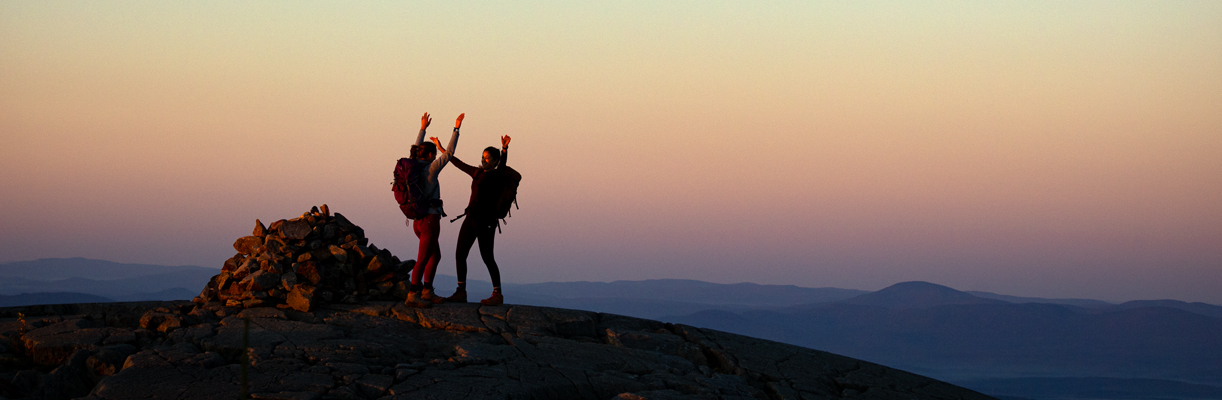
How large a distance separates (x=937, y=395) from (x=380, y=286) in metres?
7.58

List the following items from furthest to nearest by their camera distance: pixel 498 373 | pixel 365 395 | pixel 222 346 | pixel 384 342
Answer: pixel 384 342 < pixel 222 346 < pixel 498 373 < pixel 365 395

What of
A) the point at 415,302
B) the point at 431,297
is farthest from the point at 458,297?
the point at 415,302

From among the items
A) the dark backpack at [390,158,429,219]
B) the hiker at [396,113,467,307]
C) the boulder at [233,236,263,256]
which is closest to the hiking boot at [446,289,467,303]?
the hiker at [396,113,467,307]

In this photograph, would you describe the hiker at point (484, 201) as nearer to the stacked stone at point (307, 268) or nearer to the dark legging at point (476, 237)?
the dark legging at point (476, 237)

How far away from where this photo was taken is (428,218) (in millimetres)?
10469

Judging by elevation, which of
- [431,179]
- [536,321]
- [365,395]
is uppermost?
[431,179]

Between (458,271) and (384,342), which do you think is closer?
(384,342)

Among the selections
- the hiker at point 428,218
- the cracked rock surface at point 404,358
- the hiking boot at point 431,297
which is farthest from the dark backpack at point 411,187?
the cracked rock surface at point 404,358

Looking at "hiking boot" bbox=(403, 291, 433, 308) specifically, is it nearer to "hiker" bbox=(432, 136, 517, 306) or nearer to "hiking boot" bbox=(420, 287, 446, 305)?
"hiking boot" bbox=(420, 287, 446, 305)

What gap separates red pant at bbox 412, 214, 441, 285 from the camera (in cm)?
1050

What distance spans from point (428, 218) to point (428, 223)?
0.22 feet

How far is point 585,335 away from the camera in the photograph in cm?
1034

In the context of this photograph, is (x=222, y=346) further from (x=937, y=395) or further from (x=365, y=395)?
(x=937, y=395)

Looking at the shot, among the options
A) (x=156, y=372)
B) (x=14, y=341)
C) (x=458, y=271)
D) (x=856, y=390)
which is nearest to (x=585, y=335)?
(x=458, y=271)
